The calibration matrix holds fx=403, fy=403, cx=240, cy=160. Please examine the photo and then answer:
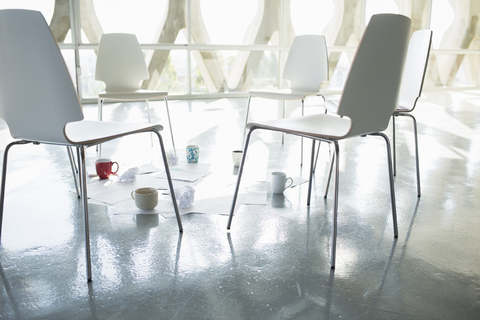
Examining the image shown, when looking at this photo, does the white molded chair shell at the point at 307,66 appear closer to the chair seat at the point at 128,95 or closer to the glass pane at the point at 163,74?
the chair seat at the point at 128,95

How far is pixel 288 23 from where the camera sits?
23.1 feet

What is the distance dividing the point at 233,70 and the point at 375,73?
19.0ft

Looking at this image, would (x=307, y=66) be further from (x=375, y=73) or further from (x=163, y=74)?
(x=163, y=74)

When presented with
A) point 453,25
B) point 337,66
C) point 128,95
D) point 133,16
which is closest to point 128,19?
point 133,16

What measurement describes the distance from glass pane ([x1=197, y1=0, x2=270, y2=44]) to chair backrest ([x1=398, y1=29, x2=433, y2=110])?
191 inches

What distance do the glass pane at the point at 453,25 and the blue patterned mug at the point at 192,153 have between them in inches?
285

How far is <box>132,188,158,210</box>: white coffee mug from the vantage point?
1.76 m

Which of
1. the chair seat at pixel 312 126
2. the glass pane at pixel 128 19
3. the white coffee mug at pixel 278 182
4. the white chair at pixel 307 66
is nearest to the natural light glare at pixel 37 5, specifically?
the glass pane at pixel 128 19

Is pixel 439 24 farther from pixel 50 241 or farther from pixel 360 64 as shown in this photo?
pixel 50 241

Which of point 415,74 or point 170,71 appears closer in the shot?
point 415,74

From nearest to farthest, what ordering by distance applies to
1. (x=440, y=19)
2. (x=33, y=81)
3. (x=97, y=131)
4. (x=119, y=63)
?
1. (x=33, y=81)
2. (x=97, y=131)
3. (x=119, y=63)
4. (x=440, y=19)

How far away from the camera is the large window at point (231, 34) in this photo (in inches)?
227

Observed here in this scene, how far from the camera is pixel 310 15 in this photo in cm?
729

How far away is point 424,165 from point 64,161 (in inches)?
90.5
